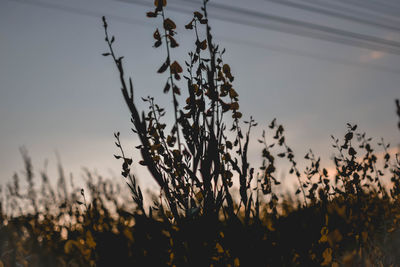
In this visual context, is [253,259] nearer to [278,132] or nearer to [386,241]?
[278,132]

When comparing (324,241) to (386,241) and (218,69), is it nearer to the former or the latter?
(218,69)

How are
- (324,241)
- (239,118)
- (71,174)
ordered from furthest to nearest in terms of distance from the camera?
(71,174)
(239,118)
(324,241)

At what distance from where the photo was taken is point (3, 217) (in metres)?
5.20

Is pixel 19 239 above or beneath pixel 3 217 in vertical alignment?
beneath

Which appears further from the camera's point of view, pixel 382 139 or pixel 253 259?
pixel 382 139

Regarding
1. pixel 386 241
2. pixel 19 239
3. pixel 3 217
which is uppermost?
pixel 3 217

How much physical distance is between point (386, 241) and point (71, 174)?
6.03 metres

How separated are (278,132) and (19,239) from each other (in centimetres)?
432

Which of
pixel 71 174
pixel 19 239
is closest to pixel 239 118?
pixel 19 239

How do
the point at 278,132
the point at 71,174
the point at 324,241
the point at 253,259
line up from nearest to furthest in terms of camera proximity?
1. the point at 253,259
2. the point at 324,241
3. the point at 278,132
4. the point at 71,174

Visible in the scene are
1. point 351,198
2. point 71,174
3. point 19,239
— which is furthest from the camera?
point 71,174

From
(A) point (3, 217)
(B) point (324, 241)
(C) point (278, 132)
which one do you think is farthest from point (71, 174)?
(B) point (324, 241)

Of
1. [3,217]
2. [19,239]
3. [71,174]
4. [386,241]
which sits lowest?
[386,241]

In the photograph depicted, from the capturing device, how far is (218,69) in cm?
208
